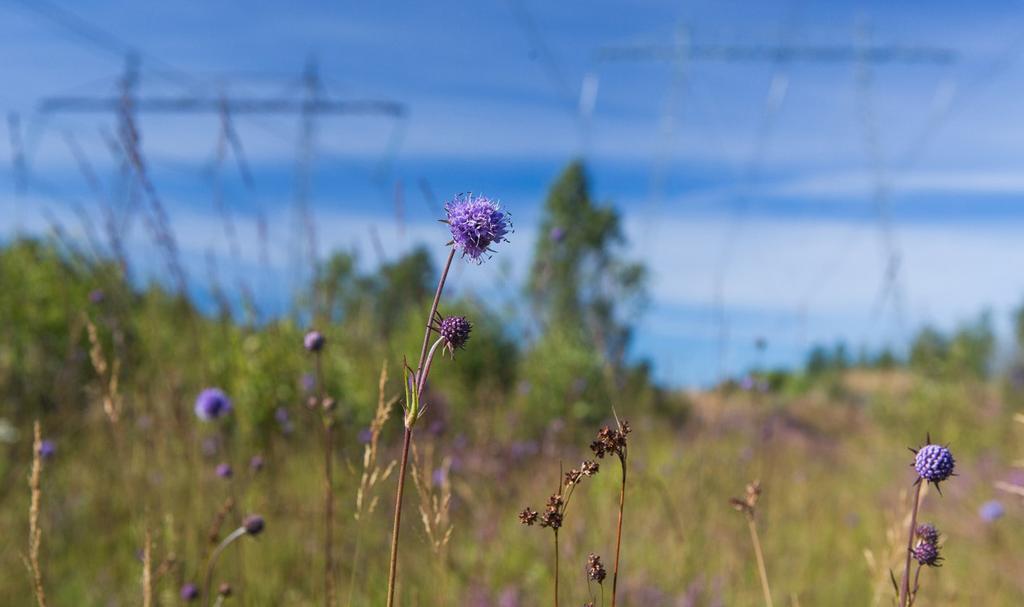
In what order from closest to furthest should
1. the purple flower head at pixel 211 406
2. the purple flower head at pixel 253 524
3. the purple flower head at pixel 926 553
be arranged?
the purple flower head at pixel 926 553 < the purple flower head at pixel 253 524 < the purple flower head at pixel 211 406

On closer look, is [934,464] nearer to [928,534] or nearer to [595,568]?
[928,534]

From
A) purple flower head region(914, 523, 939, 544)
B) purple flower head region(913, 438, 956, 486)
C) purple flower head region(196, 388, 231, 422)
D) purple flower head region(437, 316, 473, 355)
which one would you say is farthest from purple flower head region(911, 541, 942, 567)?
purple flower head region(196, 388, 231, 422)

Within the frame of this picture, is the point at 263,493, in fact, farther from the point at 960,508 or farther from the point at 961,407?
the point at 961,407

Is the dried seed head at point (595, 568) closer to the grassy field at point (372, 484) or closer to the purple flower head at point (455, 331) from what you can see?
the grassy field at point (372, 484)

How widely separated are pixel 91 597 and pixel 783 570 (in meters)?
3.14

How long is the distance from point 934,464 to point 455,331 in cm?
63

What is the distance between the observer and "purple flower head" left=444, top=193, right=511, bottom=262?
936mm

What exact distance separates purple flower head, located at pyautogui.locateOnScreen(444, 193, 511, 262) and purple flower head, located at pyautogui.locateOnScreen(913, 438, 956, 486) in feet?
1.98

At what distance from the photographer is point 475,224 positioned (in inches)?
37.4

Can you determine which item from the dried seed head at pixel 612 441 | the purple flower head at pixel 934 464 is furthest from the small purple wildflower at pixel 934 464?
the dried seed head at pixel 612 441

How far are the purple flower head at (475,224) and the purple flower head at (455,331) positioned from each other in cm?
8

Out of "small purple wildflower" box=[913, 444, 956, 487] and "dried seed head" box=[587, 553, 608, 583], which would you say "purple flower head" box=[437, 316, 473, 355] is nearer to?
"dried seed head" box=[587, 553, 608, 583]

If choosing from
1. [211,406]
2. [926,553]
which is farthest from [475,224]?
[211,406]

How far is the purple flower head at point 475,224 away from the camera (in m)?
0.94
